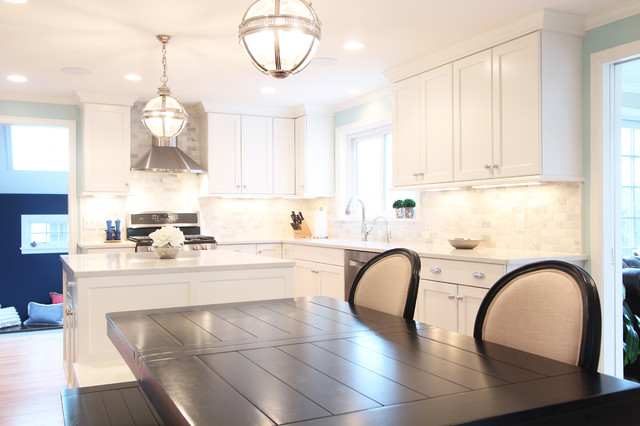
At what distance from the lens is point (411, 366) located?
129 cm

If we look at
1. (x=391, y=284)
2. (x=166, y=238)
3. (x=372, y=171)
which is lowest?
(x=391, y=284)

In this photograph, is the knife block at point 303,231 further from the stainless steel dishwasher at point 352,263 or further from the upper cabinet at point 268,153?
the stainless steel dishwasher at point 352,263

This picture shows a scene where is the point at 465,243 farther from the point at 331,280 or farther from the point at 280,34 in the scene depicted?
the point at 280,34

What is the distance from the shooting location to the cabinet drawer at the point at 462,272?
3.14m

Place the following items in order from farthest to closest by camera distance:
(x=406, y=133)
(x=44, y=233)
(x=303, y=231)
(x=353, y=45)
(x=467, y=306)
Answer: (x=44, y=233) < (x=303, y=231) < (x=406, y=133) < (x=353, y=45) < (x=467, y=306)

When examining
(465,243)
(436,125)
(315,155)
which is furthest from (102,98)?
(465,243)

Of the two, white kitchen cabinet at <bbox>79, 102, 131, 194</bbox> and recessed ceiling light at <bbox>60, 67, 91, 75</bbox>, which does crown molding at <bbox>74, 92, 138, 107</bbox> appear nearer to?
white kitchen cabinet at <bbox>79, 102, 131, 194</bbox>

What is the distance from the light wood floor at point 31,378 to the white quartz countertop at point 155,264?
3.08 feet

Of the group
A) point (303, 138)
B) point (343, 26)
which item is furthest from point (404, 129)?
point (303, 138)

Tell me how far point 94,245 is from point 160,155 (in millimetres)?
1131

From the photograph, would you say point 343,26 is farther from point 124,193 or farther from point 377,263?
point 124,193

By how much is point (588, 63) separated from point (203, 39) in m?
2.50

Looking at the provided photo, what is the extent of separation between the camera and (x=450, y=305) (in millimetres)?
3447

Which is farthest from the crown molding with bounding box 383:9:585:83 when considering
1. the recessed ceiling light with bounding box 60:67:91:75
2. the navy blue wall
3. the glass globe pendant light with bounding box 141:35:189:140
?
the navy blue wall
